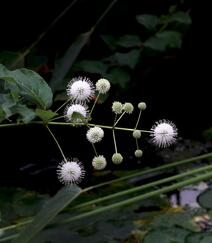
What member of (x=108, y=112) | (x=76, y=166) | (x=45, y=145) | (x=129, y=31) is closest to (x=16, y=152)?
(x=45, y=145)

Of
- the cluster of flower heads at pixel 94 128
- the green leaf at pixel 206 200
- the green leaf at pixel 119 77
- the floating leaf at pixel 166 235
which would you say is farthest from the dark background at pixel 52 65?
the cluster of flower heads at pixel 94 128

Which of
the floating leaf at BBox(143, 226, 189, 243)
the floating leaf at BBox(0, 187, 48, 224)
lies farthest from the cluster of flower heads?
the floating leaf at BBox(0, 187, 48, 224)

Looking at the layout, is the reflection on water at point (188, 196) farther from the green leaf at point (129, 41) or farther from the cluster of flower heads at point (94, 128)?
the cluster of flower heads at point (94, 128)

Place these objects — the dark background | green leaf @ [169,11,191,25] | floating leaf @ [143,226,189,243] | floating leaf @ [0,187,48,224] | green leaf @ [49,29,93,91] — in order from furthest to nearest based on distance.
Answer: the dark background, green leaf @ [169,11,191,25], green leaf @ [49,29,93,91], floating leaf @ [0,187,48,224], floating leaf @ [143,226,189,243]

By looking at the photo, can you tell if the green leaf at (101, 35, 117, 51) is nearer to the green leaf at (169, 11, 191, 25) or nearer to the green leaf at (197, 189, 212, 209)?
the green leaf at (169, 11, 191, 25)

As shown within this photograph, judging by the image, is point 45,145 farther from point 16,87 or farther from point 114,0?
point 16,87
